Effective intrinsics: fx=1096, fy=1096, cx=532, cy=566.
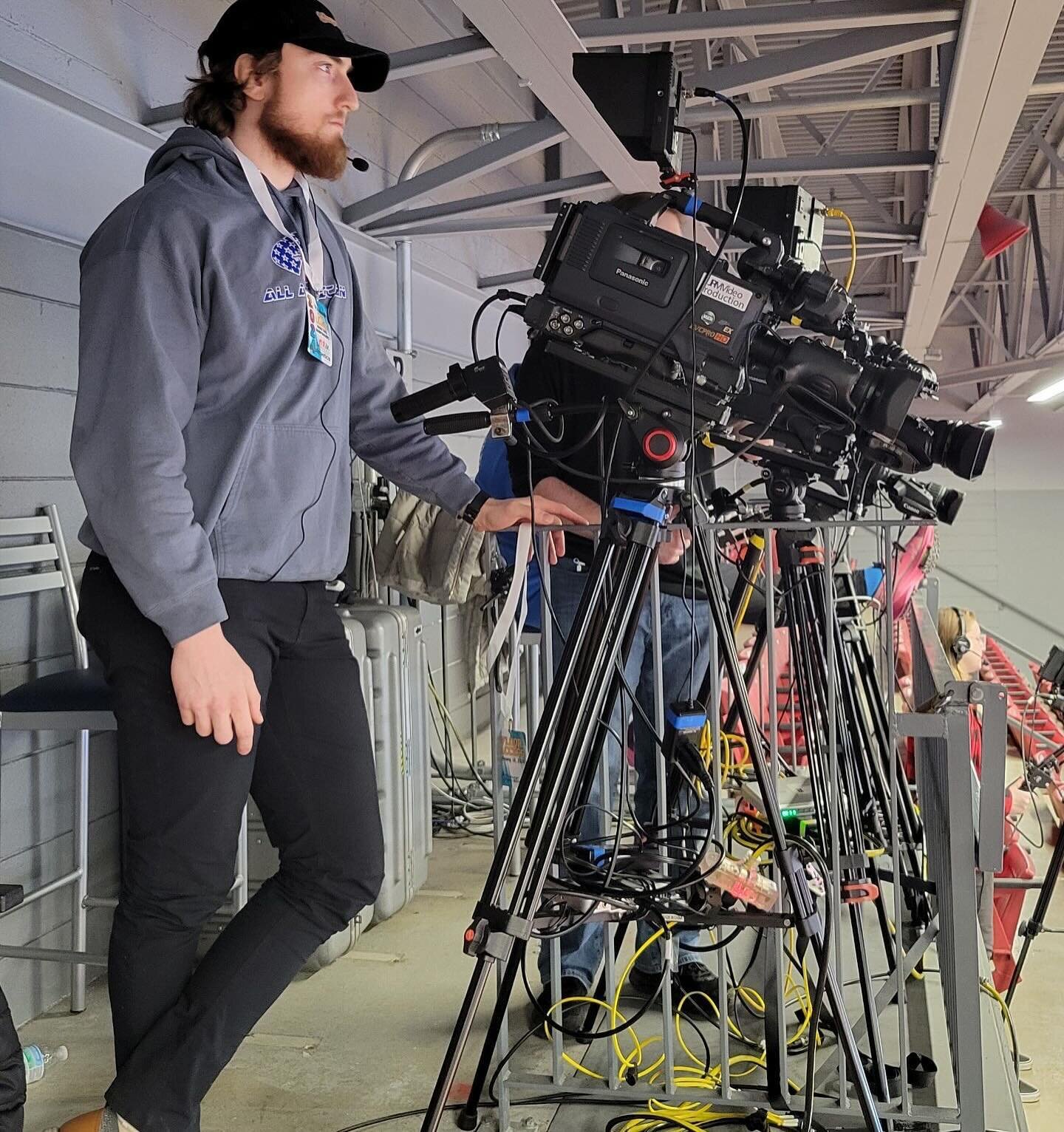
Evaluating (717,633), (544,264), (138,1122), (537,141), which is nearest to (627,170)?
(537,141)

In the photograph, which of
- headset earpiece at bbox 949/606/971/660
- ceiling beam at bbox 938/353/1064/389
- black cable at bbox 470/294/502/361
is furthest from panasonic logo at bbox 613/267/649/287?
ceiling beam at bbox 938/353/1064/389

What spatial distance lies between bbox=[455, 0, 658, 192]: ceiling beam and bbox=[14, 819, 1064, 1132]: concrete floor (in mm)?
1844

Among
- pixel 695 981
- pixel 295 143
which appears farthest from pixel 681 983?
pixel 295 143

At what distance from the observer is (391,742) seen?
9.46ft

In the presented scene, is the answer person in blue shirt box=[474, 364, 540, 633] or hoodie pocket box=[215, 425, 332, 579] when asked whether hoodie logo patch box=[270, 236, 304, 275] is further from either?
person in blue shirt box=[474, 364, 540, 633]

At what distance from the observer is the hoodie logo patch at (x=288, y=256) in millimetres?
1373

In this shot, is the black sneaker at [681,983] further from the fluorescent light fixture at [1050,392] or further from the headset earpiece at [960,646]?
the fluorescent light fixture at [1050,392]

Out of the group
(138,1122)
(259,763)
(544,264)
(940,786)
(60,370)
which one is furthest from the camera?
(60,370)

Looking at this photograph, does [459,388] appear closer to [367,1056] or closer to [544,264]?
[544,264]

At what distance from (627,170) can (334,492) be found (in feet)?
5.81

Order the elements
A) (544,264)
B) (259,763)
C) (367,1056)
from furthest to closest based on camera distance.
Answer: (367,1056) < (544,264) < (259,763)

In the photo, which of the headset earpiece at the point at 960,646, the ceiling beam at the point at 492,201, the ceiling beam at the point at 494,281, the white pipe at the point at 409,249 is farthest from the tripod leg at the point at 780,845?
the headset earpiece at the point at 960,646

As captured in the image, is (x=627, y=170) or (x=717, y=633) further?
(x=627, y=170)

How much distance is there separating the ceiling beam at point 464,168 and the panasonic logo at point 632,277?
130 cm
